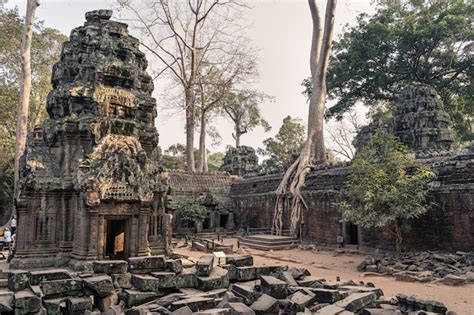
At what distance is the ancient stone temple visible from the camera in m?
10.1

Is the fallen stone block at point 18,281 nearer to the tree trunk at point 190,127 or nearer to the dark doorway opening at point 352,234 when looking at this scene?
the dark doorway opening at point 352,234

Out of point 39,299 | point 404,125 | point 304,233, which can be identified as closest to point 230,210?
point 304,233

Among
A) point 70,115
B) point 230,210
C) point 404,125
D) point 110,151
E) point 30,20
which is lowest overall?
point 230,210

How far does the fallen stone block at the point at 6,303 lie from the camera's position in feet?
16.3

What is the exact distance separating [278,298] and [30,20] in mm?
18575

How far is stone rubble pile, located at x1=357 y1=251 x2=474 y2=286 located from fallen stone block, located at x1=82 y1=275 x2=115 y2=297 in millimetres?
7194

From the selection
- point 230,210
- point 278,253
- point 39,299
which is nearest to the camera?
point 39,299

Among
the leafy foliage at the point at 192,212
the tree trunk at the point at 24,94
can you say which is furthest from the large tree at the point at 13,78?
the leafy foliage at the point at 192,212

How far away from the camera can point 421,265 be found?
35.1 feet

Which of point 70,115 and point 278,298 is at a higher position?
point 70,115

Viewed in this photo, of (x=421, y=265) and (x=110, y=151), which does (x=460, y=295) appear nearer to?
(x=421, y=265)

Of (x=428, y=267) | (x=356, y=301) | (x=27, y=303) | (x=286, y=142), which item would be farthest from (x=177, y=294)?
(x=286, y=142)

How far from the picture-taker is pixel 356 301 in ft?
19.4

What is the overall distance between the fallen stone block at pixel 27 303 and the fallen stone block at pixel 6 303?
80mm
